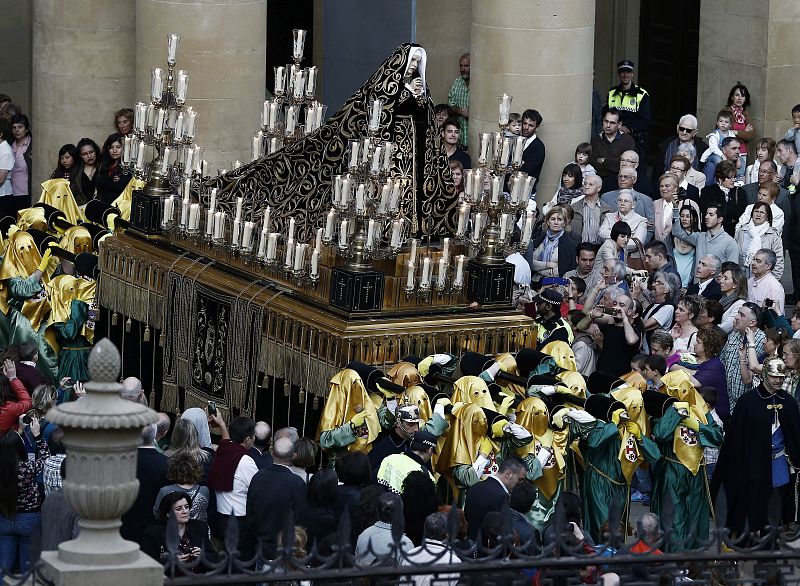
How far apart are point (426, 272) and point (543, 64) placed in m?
5.93

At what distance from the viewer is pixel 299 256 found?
1647 cm

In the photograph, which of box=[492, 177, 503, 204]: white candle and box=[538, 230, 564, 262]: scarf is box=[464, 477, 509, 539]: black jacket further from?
box=[538, 230, 564, 262]: scarf

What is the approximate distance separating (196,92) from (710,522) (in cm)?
753

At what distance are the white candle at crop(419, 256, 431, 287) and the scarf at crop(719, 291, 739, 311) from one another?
2.61 metres

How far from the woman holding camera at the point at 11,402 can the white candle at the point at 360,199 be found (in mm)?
2532

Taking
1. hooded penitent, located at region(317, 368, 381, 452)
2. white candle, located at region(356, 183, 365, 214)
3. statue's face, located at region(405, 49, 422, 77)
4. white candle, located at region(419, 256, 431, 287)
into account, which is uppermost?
statue's face, located at region(405, 49, 422, 77)

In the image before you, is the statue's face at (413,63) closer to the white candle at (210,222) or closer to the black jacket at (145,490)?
the white candle at (210,222)

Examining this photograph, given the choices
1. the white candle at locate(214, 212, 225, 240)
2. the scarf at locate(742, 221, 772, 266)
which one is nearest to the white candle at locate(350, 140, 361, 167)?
the white candle at locate(214, 212, 225, 240)

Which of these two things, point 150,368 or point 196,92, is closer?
point 150,368

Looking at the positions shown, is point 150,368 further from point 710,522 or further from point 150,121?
point 710,522

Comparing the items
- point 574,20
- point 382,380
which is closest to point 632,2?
point 574,20

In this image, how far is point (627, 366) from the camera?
57.1 feet

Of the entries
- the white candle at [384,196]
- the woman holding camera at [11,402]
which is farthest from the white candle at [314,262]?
the woman holding camera at [11,402]

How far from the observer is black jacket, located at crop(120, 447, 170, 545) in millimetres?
13492
